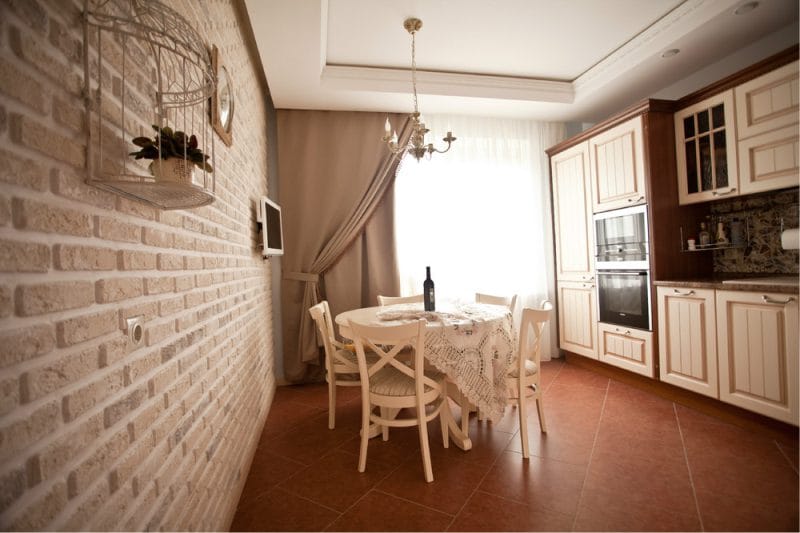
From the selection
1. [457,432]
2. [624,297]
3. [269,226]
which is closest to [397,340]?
[457,432]

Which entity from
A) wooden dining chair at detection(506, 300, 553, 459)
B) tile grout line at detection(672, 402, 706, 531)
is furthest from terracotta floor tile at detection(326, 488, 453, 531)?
tile grout line at detection(672, 402, 706, 531)

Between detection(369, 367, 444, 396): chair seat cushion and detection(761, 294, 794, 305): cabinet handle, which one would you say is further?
detection(761, 294, 794, 305): cabinet handle

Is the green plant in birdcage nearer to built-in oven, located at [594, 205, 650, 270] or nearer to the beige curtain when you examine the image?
the beige curtain

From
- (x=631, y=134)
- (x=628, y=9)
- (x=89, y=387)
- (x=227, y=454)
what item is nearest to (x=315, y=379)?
(x=227, y=454)

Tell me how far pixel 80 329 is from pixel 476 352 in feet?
5.84

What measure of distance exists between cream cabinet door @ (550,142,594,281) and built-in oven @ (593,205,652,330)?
0.45 ft

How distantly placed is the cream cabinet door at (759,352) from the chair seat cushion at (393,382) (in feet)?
6.81

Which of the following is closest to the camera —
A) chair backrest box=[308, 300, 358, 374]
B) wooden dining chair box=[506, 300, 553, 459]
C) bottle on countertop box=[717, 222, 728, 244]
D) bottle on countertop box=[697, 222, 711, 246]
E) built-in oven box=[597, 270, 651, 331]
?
wooden dining chair box=[506, 300, 553, 459]

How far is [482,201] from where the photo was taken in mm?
4145

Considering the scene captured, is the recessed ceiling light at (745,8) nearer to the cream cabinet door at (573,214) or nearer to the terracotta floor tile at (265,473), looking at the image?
the cream cabinet door at (573,214)

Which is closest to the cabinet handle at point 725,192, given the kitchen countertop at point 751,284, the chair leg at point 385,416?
the kitchen countertop at point 751,284

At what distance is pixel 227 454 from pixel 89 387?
3.86 ft

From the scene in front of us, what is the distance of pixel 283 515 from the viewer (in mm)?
1732

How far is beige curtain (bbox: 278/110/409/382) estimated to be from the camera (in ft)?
12.2
